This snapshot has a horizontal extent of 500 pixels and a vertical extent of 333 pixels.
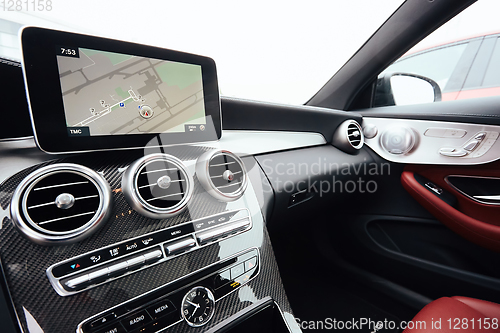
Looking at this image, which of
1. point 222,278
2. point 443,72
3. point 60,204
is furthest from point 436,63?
point 60,204

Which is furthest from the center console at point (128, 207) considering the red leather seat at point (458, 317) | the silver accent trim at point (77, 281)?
the red leather seat at point (458, 317)

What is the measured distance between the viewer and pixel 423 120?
1.31 meters

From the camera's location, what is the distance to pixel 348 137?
51.4 inches

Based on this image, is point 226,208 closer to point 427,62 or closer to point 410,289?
point 410,289

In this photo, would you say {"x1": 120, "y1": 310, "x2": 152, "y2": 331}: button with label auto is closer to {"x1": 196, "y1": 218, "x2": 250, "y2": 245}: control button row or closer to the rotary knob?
{"x1": 196, "y1": 218, "x2": 250, "y2": 245}: control button row

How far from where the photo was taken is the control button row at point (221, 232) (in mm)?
674

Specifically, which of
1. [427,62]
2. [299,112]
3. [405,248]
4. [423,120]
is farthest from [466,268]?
[427,62]

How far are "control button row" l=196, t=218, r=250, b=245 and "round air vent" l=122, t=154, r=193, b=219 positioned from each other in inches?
3.5

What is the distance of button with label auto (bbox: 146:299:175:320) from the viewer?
0.58 m

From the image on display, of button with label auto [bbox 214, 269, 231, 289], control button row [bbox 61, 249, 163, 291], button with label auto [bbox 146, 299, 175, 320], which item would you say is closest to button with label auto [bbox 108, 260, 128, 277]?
control button row [bbox 61, 249, 163, 291]

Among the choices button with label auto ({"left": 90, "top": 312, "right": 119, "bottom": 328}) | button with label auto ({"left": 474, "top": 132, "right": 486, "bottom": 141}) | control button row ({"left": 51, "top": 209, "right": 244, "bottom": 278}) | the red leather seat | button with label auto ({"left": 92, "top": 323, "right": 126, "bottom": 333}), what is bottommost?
the red leather seat

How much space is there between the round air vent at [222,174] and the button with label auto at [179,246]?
131 millimetres

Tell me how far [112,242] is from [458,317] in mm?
950

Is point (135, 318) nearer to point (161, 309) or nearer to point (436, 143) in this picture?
point (161, 309)
